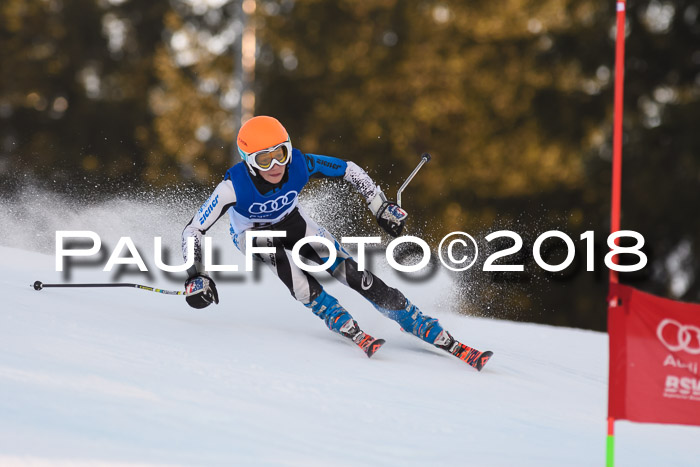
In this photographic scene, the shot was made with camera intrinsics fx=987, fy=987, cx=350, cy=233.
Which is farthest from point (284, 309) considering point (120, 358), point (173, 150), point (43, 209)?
point (173, 150)

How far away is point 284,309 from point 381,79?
46.2 feet

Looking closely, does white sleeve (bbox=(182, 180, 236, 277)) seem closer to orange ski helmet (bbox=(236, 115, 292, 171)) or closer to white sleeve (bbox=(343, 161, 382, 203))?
orange ski helmet (bbox=(236, 115, 292, 171))

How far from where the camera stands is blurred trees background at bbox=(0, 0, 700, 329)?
59.6 feet

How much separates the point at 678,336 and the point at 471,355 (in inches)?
85.0

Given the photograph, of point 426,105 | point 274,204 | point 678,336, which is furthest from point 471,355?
point 426,105

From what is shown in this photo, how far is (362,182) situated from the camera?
6.46m

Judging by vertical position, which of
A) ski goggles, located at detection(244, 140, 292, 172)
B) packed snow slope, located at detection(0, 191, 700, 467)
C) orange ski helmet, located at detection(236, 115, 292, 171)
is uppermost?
orange ski helmet, located at detection(236, 115, 292, 171)

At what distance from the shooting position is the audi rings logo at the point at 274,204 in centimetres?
610

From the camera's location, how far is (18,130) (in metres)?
25.6

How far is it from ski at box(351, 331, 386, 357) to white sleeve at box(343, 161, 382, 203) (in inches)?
35.5

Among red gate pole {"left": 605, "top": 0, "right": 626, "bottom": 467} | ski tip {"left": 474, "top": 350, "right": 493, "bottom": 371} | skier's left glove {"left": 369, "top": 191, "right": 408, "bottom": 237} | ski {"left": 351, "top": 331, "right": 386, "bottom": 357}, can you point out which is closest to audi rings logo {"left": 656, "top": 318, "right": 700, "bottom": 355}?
red gate pole {"left": 605, "top": 0, "right": 626, "bottom": 467}

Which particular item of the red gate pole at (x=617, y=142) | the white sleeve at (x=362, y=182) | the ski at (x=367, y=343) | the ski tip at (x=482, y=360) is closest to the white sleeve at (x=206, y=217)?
the white sleeve at (x=362, y=182)

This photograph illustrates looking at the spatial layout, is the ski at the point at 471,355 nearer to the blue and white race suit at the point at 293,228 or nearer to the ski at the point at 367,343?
the blue and white race suit at the point at 293,228

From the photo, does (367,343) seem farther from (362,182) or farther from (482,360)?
(362,182)
